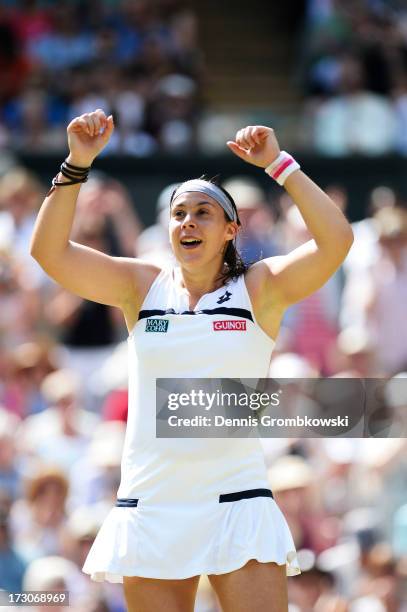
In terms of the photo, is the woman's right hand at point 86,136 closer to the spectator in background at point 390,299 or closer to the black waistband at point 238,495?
the black waistband at point 238,495

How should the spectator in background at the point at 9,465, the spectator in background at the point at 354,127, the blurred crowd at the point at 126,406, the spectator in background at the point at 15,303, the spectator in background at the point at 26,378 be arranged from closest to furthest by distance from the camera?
1. the blurred crowd at the point at 126,406
2. the spectator in background at the point at 9,465
3. the spectator in background at the point at 26,378
4. the spectator in background at the point at 15,303
5. the spectator in background at the point at 354,127

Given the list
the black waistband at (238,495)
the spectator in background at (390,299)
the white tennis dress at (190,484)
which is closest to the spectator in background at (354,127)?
the spectator in background at (390,299)

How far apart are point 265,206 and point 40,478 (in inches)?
146

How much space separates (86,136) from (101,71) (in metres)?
7.82

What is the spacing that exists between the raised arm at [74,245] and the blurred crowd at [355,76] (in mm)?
6955

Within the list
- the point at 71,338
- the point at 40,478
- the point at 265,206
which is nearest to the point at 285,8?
the point at 265,206

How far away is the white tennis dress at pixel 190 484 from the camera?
13.8 feet

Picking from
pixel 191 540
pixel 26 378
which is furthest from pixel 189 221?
pixel 26 378

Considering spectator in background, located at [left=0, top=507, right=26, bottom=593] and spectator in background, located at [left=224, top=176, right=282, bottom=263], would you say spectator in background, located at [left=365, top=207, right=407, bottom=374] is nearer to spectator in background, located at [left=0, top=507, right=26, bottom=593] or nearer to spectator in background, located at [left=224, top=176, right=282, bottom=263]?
spectator in background, located at [left=224, top=176, right=282, bottom=263]

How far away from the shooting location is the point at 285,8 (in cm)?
1555

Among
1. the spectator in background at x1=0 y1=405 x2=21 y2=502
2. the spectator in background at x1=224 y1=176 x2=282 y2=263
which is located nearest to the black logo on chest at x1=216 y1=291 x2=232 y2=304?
the spectator in background at x1=0 y1=405 x2=21 y2=502

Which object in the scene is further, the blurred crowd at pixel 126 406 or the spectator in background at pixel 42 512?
the spectator in background at pixel 42 512

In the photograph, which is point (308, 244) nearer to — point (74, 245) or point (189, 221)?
point (189, 221)

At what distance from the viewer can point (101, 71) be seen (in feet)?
39.8
